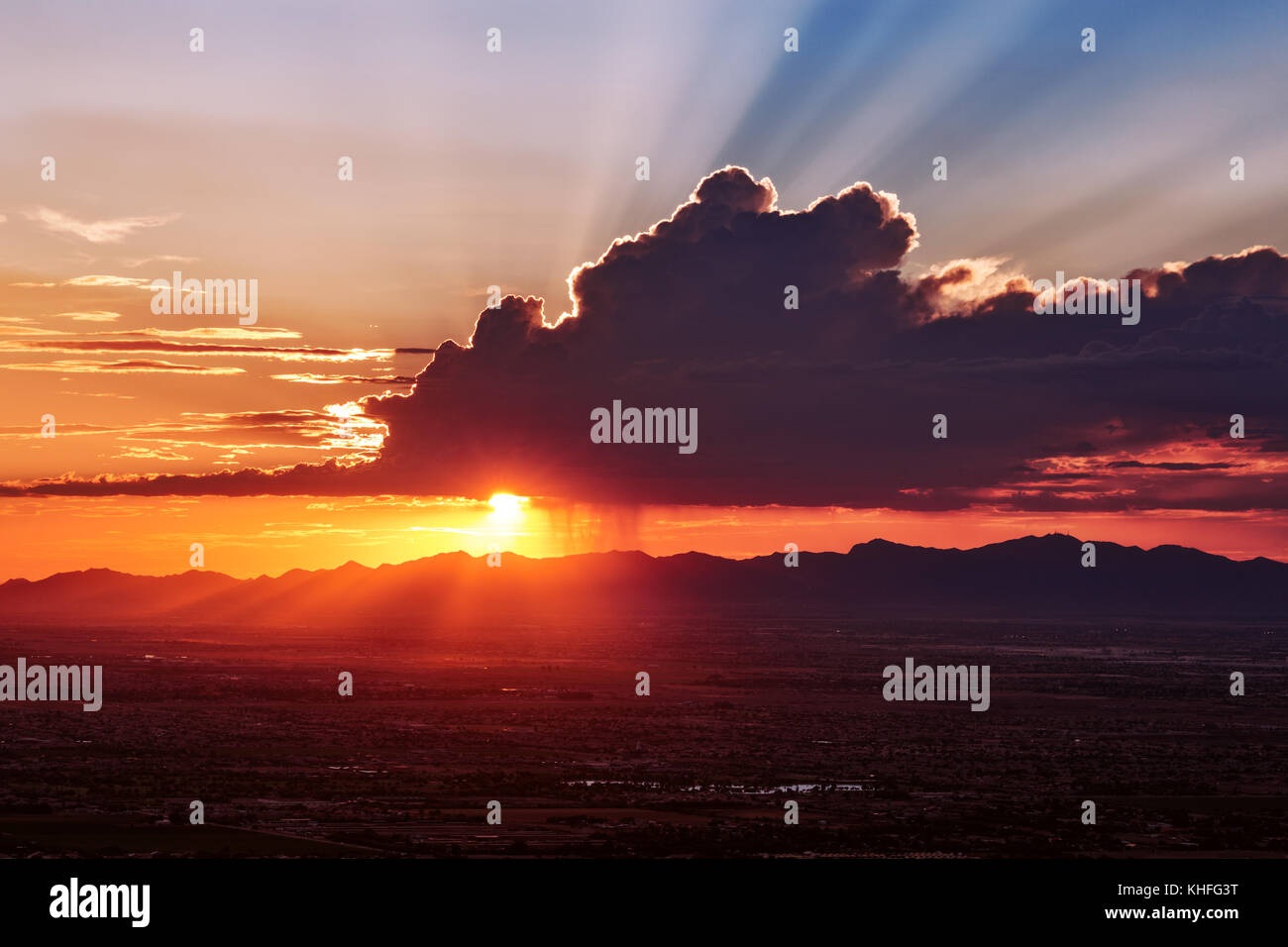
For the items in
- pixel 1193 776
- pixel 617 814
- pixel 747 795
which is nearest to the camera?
pixel 617 814

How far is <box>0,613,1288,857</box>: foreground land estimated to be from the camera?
66.1 m

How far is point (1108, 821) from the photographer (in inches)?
2948

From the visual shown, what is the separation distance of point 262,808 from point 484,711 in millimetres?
67324

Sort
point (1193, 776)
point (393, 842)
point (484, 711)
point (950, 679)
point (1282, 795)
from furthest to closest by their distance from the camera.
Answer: point (950, 679) → point (484, 711) → point (1193, 776) → point (1282, 795) → point (393, 842)

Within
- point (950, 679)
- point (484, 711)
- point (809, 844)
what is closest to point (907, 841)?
point (809, 844)

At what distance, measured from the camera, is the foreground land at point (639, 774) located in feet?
217

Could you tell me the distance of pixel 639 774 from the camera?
91.2 meters

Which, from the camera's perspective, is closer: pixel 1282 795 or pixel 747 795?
pixel 747 795

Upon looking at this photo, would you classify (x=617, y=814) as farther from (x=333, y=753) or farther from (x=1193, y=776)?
(x=1193, y=776)

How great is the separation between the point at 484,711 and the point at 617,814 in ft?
231
